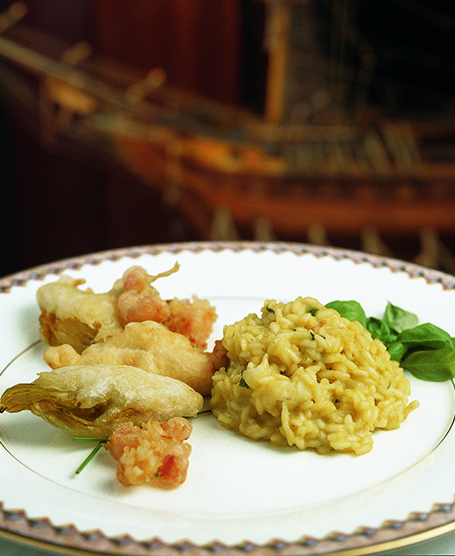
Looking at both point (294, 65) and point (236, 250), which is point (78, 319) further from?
point (294, 65)

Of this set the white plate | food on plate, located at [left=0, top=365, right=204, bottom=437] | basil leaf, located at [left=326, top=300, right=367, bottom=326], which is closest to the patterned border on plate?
the white plate

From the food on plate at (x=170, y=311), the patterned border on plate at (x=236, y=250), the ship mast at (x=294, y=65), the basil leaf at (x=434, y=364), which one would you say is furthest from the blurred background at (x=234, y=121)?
the basil leaf at (x=434, y=364)

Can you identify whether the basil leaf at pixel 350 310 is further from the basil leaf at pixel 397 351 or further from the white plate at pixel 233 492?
the white plate at pixel 233 492

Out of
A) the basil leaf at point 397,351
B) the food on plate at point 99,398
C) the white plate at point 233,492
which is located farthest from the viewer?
the basil leaf at point 397,351

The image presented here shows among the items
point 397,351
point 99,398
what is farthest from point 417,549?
point 99,398

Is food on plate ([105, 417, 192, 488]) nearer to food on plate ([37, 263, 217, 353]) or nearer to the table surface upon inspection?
the table surface

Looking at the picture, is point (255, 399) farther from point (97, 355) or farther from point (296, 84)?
point (296, 84)

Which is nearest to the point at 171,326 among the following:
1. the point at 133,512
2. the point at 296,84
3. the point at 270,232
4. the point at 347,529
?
the point at 133,512
